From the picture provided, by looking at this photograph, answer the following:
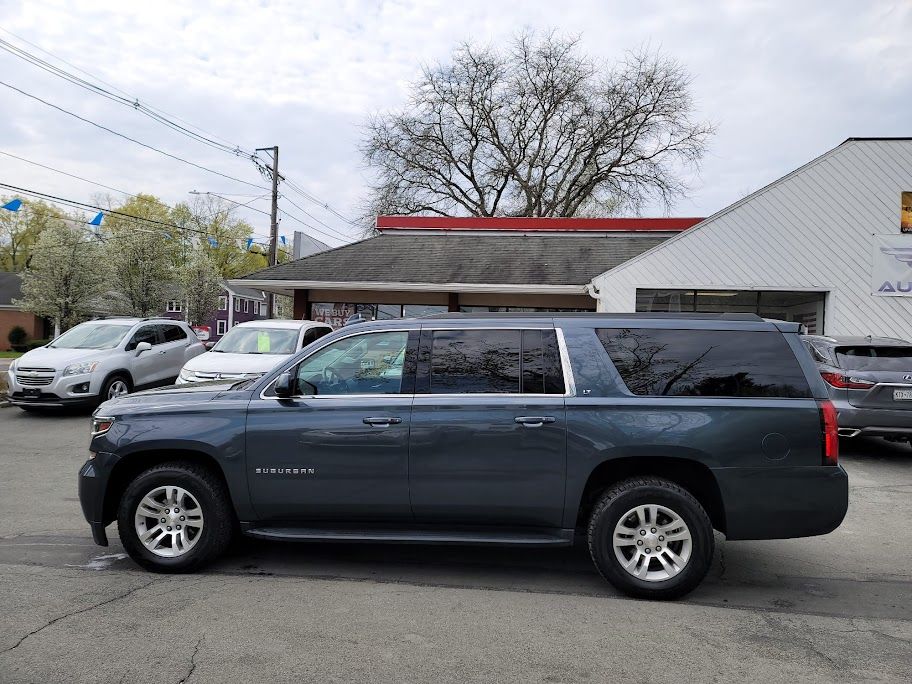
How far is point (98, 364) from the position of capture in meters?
12.0

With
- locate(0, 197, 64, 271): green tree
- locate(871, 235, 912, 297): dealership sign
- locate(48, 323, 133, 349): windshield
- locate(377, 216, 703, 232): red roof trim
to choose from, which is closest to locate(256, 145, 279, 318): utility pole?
locate(377, 216, 703, 232): red roof trim

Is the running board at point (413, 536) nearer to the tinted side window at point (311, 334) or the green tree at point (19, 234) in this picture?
the tinted side window at point (311, 334)

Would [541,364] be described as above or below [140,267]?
below

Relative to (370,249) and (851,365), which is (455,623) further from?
(370,249)

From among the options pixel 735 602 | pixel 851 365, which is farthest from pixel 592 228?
pixel 735 602

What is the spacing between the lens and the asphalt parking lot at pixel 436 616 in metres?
3.31

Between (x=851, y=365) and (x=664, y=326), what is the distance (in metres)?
5.86

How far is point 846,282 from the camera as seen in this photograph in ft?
44.7

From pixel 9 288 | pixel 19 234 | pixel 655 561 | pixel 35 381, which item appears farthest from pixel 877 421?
pixel 19 234

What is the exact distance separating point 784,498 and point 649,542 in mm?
884

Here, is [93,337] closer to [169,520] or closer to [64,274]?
[169,520]

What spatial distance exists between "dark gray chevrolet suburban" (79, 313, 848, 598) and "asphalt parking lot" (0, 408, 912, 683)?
35cm

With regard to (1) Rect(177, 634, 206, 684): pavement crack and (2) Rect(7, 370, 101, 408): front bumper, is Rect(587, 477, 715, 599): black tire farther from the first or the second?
(2) Rect(7, 370, 101, 408): front bumper

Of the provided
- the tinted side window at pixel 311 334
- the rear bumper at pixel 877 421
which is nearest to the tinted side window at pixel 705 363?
the rear bumper at pixel 877 421
